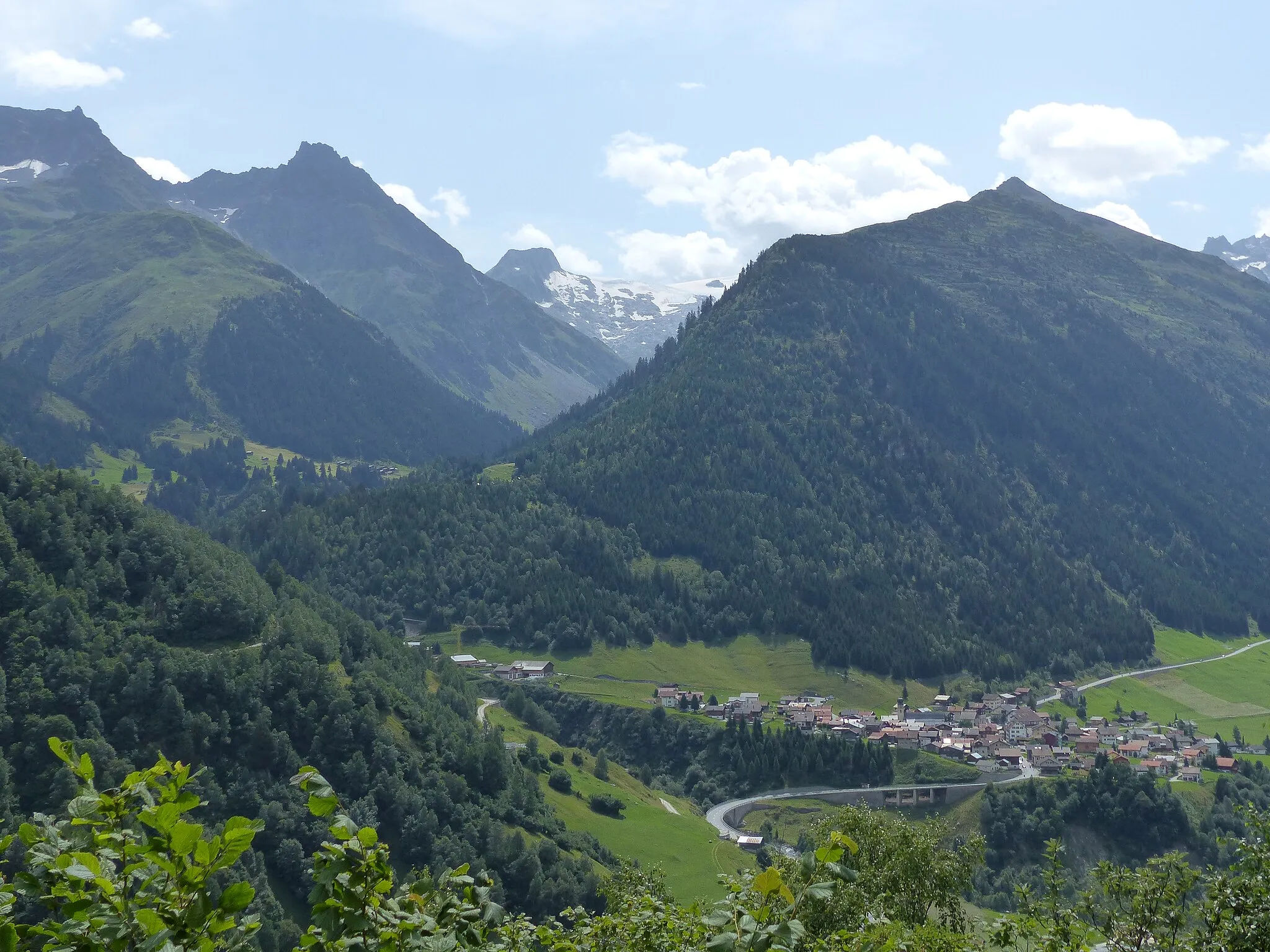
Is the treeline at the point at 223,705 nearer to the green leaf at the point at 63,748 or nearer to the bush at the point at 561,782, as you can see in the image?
the bush at the point at 561,782

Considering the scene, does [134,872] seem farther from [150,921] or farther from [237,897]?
[237,897]

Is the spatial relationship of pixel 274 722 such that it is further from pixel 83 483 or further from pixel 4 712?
pixel 83 483

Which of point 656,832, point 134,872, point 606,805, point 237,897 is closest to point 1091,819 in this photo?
point 656,832

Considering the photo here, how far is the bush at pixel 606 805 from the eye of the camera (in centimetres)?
16688

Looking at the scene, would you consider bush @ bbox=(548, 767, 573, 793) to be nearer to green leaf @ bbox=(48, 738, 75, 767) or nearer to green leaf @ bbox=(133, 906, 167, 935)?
green leaf @ bbox=(48, 738, 75, 767)

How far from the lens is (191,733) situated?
12719cm

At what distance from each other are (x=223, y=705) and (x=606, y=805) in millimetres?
61348

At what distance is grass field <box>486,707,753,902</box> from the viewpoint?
139 meters

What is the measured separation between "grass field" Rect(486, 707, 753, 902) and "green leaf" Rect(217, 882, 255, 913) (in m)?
121

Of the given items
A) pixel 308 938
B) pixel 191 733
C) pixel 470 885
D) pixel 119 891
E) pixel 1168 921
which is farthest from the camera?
pixel 191 733

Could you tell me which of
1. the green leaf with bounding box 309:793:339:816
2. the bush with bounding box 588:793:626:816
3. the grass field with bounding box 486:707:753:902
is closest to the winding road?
the grass field with bounding box 486:707:753:902

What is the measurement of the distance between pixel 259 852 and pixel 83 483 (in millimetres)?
79721

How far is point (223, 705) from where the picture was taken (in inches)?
5335

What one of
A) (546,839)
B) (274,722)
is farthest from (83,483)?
(546,839)
